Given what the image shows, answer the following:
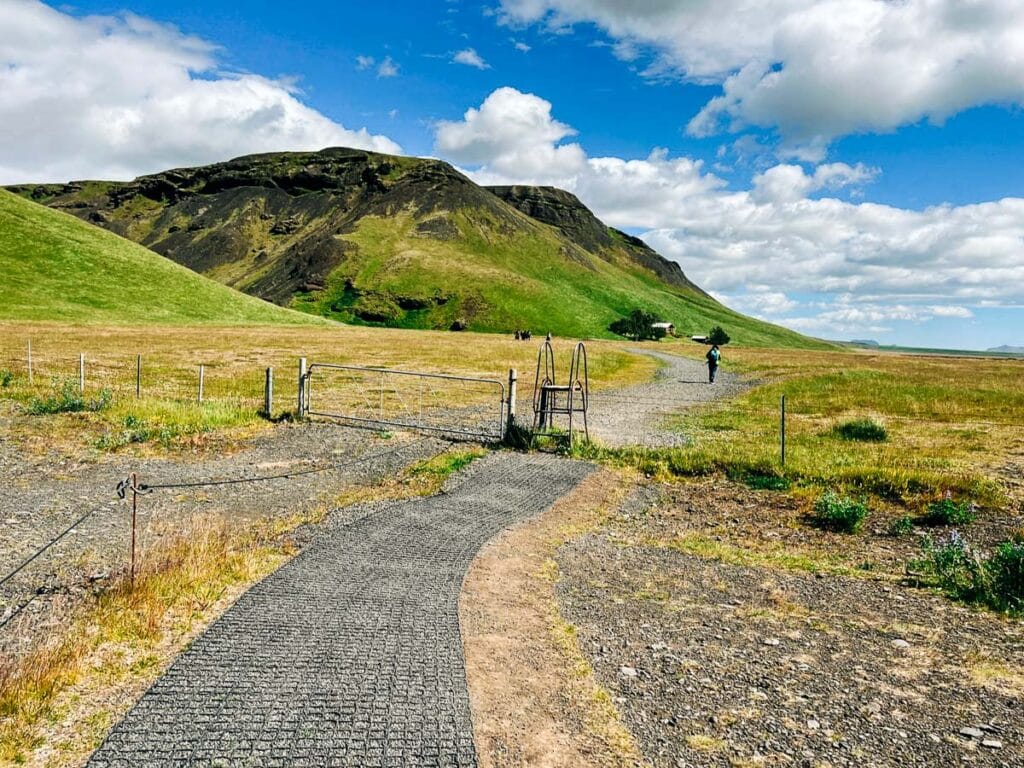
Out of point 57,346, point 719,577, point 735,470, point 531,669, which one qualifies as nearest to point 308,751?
point 531,669

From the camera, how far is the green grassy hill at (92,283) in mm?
87500

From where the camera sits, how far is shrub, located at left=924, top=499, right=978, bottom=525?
1305 centimetres

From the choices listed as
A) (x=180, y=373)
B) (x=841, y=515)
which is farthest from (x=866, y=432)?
(x=180, y=373)

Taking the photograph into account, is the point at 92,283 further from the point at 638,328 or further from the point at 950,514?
the point at 638,328

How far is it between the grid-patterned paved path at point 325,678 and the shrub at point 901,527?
329 inches

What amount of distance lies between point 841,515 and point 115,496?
15128 mm

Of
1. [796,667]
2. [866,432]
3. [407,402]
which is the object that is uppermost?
[866,432]

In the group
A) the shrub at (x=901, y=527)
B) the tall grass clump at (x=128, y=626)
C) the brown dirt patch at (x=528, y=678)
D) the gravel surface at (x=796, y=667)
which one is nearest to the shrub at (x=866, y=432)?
the shrub at (x=901, y=527)

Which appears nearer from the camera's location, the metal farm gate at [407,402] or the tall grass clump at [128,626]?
the tall grass clump at [128,626]

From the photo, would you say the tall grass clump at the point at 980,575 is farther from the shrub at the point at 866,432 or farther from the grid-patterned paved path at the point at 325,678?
the shrub at the point at 866,432

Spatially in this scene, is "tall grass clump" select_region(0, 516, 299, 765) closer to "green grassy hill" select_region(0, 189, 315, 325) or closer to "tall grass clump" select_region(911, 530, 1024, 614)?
"tall grass clump" select_region(911, 530, 1024, 614)

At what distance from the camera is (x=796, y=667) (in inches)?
286

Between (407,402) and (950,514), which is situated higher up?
(407,402)

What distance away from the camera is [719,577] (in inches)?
409
